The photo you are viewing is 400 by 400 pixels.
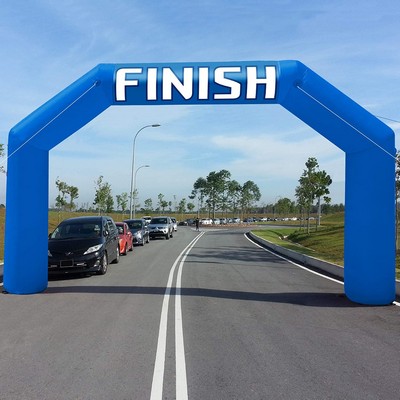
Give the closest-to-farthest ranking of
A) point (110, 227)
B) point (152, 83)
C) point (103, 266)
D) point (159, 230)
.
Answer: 1. point (152, 83)
2. point (103, 266)
3. point (110, 227)
4. point (159, 230)

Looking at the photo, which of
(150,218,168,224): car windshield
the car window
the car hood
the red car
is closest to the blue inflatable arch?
the car hood

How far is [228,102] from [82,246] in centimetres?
576

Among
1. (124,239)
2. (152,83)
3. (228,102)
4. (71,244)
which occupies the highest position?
(152,83)

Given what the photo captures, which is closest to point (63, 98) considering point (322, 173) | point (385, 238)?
point (385, 238)

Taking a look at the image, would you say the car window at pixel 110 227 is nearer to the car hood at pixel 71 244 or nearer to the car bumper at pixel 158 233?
the car hood at pixel 71 244

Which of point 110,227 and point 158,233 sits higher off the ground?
point 110,227

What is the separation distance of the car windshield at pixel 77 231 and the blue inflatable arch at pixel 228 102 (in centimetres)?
358

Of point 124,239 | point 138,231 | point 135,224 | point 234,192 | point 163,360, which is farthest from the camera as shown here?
point 234,192

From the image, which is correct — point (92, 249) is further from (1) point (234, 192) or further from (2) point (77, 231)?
(1) point (234, 192)

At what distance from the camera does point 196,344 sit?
586cm

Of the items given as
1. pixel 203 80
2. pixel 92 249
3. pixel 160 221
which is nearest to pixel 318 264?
pixel 92 249

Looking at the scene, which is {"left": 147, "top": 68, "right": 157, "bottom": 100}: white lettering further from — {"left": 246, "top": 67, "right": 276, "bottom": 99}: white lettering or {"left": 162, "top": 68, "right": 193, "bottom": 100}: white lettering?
{"left": 246, "top": 67, "right": 276, "bottom": 99}: white lettering

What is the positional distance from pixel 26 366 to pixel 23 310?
3113mm

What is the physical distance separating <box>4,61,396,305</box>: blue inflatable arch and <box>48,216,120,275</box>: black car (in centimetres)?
198
